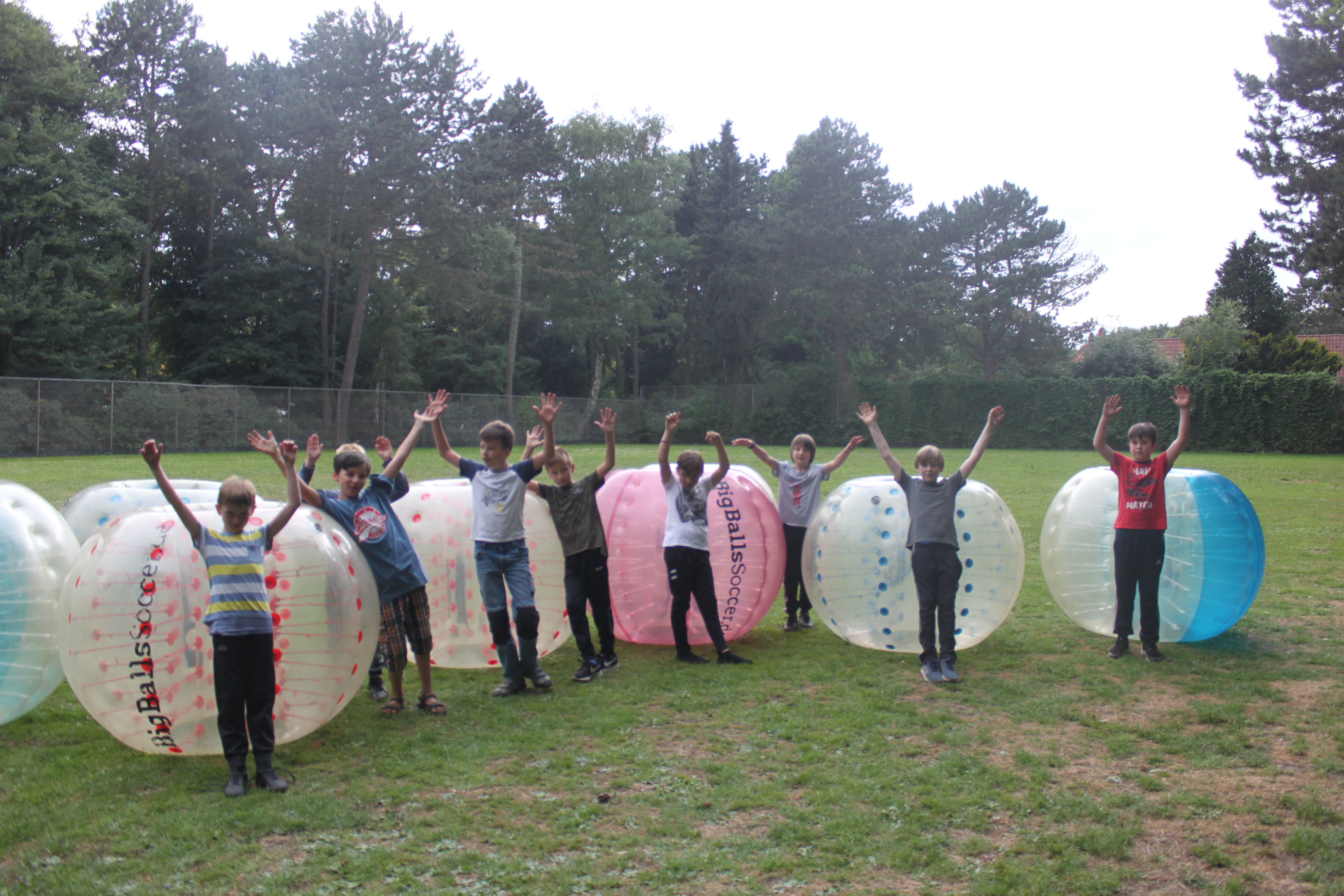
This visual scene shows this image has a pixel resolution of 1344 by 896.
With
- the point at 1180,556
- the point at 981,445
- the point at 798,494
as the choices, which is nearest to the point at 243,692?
the point at 798,494

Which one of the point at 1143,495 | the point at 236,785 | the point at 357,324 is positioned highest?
the point at 357,324

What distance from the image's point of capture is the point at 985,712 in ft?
A: 18.4

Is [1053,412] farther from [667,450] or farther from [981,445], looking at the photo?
[667,450]

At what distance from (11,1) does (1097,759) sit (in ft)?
133

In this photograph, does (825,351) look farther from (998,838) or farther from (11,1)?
(998,838)

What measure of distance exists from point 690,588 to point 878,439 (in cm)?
183

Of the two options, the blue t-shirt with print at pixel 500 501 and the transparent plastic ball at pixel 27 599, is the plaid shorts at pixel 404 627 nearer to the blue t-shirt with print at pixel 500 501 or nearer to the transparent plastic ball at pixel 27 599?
the blue t-shirt with print at pixel 500 501

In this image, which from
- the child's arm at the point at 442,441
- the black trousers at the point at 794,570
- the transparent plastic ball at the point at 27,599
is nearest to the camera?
the transparent plastic ball at the point at 27,599

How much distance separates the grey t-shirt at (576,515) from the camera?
21.0 feet

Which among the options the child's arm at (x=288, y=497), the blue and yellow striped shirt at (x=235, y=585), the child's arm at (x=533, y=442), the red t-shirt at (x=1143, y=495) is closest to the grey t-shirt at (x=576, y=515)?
the child's arm at (x=533, y=442)

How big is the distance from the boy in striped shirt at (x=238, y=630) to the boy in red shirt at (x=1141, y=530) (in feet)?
18.1

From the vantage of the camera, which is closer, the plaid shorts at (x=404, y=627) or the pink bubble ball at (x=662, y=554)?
the plaid shorts at (x=404, y=627)

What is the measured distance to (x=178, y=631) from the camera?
182 inches

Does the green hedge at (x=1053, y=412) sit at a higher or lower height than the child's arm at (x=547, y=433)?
higher
